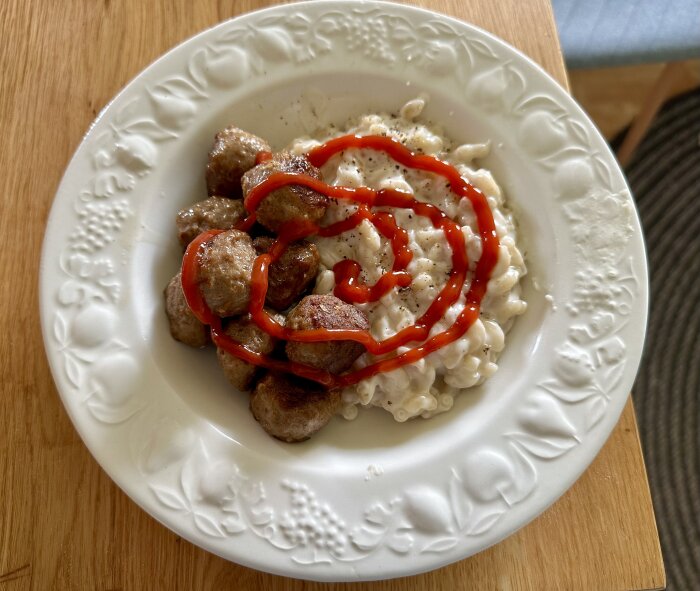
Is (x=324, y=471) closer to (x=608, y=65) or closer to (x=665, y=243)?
(x=608, y=65)

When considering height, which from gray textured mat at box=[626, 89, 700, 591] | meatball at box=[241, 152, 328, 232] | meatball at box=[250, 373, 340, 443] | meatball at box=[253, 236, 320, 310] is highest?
meatball at box=[241, 152, 328, 232]

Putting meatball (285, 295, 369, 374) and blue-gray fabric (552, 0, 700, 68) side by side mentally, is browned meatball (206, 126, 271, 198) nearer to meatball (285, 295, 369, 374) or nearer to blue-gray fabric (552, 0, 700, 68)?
meatball (285, 295, 369, 374)

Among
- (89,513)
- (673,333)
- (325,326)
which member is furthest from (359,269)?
(673,333)

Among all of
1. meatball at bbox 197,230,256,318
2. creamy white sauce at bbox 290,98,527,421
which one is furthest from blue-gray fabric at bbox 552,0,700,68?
Answer: meatball at bbox 197,230,256,318

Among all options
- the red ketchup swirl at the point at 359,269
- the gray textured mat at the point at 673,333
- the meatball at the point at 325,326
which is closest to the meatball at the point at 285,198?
the red ketchup swirl at the point at 359,269

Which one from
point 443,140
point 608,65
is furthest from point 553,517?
point 608,65

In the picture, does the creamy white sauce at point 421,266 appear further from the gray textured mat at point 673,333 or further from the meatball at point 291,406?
the gray textured mat at point 673,333

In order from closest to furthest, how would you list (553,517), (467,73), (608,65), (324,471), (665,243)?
(324,471), (553,517), (467,73), (608,65), (665,243)
